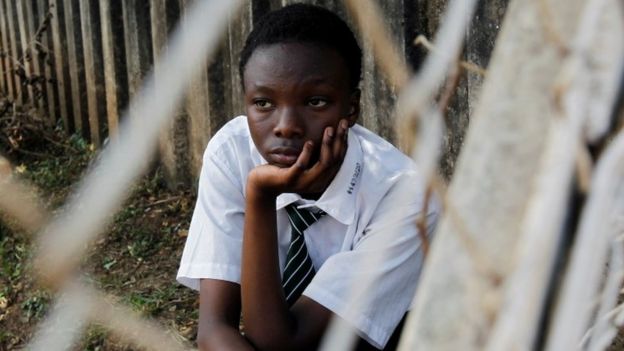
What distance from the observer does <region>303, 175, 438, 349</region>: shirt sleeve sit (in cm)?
232

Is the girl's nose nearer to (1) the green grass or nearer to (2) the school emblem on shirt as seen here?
(2) the school emblem on shirt

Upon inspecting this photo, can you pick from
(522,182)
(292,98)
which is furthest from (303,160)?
(522,182)

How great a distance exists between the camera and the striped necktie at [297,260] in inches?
97.7

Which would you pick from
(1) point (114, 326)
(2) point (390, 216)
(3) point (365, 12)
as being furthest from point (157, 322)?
(3) point (365, 12)

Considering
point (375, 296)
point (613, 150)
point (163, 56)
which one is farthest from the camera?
point (163, 56)

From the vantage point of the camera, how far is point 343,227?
2492mm

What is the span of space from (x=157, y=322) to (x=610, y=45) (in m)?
3.04

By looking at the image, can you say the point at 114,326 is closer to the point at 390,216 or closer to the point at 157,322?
the point at 157,322

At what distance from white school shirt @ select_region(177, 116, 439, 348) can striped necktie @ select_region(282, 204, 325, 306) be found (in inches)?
0.8

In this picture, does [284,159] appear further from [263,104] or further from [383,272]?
[383,272]

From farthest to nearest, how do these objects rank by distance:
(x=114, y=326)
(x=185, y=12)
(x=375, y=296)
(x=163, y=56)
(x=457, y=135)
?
(x=163, y=56) → (x=185, y=12) → (x=114, y=326) → (x=457, y=135) → (x=375, y=296)

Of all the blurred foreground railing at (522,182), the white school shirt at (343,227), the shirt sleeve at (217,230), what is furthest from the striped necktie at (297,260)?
the blurred foreground railing at (522,182)

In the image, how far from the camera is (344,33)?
7.88 feet

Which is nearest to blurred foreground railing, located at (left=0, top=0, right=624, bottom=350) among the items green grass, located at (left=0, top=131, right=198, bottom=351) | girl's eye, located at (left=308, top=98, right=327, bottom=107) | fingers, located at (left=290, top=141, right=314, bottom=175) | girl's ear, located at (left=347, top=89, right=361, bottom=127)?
fingers, located at (left=290, top=141, right=314, bottom=175)
